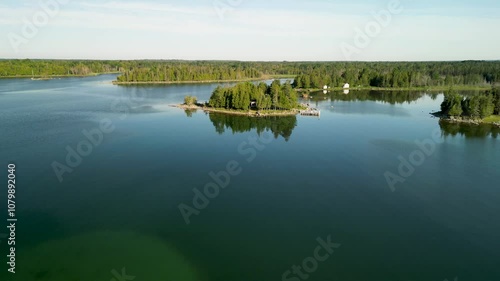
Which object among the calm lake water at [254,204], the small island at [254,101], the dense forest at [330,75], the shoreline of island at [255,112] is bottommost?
the calm lake water at [254,204]

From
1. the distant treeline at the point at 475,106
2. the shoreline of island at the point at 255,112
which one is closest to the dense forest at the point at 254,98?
the shoreline of island at the point at 255,112

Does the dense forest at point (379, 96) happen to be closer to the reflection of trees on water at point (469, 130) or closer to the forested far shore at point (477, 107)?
the forested far shore at point (477, 107)

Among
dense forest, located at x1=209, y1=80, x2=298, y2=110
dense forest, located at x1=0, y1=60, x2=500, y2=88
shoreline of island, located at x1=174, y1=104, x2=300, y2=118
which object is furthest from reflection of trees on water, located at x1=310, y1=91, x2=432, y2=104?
shoreline of island, located at x1=174, y1=104, x2=300, y2=118

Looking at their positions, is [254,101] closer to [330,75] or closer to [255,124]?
[255,124]

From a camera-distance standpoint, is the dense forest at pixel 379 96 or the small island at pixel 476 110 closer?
the small island at pixel 476 110

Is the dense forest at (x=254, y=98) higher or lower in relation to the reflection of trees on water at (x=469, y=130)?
higher

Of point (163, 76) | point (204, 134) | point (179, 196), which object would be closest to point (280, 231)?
point (179, 196)

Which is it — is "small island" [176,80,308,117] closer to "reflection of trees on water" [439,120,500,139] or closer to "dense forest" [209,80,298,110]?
"dense forest" [209,80,298,110]

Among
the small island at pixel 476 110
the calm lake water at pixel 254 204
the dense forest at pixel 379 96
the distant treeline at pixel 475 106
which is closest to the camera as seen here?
the calm lake water at pixel 254 204
